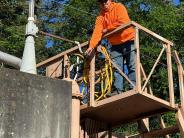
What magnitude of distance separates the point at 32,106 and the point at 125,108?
2281 millimetres

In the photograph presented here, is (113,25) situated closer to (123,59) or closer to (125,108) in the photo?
(123,59)

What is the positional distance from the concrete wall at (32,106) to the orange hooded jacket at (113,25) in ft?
4.94

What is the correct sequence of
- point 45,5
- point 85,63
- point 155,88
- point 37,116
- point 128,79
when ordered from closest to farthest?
point 37,116 < point 128,79 < point 85,63 < point 155,88 < point 45,5

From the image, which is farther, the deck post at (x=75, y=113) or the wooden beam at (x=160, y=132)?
the wooden beam at (x=160, y=132)

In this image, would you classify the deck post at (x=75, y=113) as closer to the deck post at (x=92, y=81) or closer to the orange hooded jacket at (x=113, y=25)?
the deck post at (x=92, y=81)

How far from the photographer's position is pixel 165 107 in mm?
10758

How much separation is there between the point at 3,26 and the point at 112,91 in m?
14.5

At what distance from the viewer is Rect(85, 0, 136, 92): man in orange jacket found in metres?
10.6

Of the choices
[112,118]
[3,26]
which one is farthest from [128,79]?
[3,26]

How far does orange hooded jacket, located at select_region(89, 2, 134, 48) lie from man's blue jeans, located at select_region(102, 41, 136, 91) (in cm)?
13

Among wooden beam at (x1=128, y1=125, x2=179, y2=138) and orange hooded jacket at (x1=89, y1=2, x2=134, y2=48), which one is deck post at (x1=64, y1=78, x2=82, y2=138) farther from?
wooden beam at (x1=128, y1=125, x2=179, y2=138)

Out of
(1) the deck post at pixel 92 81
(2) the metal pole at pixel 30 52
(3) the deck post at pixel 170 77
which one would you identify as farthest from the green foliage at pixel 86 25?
(2) the metal pole at pixel 30 52

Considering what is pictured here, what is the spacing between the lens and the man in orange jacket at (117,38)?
10.6m

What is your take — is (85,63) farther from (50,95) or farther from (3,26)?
(3,26)
